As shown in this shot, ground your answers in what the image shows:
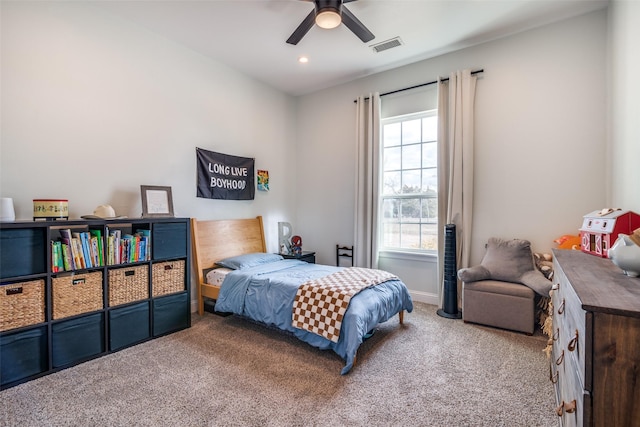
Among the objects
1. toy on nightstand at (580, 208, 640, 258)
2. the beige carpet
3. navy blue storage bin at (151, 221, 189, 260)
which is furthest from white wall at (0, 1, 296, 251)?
toy on nightstand at (580, 208, 640, 258)

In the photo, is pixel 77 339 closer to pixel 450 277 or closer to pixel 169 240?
pixel 169 240

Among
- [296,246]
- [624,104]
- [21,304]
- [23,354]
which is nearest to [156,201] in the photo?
[21,304]

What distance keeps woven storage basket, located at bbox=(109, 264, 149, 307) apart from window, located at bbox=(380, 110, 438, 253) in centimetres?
290

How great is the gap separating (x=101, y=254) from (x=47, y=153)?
0.96m

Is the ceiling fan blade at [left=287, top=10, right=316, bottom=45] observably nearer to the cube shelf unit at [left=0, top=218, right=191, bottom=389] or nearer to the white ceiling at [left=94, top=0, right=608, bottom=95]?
the white ceiling at [left=94, top=0, right=608, bottom=95]

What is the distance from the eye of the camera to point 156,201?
301cm

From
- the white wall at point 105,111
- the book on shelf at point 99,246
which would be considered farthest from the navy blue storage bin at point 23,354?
the white wall at point 105,111

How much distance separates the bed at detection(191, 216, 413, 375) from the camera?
2293 millimetres

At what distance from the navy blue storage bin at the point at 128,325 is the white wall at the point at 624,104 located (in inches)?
153

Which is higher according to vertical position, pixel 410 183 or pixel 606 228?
pixel 410 183

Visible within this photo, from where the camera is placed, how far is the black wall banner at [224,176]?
3627 mm

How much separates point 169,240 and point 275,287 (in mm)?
1172

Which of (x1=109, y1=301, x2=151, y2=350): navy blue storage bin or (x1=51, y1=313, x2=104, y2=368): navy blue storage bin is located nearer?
(x1=51, y1=313, x2=104, y2=368): navy blue storage bin

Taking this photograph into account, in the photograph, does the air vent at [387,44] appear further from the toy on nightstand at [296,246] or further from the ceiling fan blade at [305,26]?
the toy on nightstand at [296,246]
